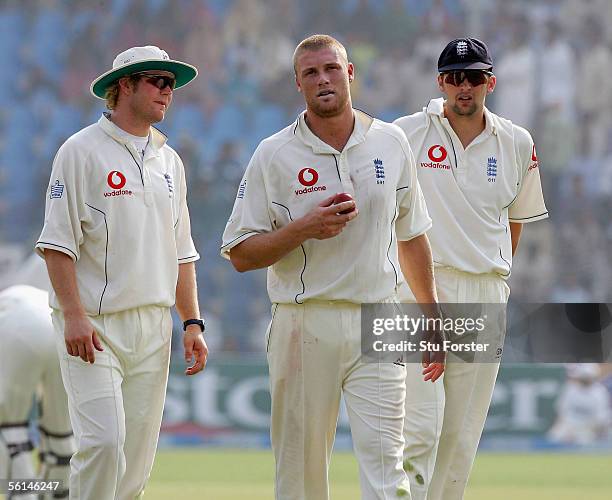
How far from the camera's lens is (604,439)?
13.7 metres

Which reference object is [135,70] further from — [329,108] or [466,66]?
[466,66]

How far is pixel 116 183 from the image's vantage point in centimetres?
548

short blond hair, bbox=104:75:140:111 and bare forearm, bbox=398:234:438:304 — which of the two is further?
short blond hair, bbox=104:75:140:111

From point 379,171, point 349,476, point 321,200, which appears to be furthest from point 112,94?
point 349,476

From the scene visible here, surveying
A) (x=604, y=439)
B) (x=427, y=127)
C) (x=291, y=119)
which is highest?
(x=291, y=119)

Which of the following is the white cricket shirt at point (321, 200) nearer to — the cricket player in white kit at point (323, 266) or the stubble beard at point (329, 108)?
the cricket player in white kit at point (323, 266)

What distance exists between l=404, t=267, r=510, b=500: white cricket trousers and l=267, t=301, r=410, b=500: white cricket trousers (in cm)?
74

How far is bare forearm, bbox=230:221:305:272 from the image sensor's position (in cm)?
509

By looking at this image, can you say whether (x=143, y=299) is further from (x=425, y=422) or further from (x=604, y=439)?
(x=604, y=439)

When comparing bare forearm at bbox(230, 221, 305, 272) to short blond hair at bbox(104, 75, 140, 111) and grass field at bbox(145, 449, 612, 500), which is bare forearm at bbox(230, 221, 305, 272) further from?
grass field at bbox(145, 449, 612, 500)

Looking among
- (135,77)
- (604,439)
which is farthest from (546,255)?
(135,77)

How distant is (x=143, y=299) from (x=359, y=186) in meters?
1.04

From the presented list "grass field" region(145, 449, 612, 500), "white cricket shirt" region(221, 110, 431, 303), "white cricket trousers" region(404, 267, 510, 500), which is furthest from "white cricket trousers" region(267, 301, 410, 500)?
"grass field" region(145, 449, 612, 500)

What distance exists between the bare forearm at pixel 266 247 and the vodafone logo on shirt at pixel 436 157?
1.27 m
